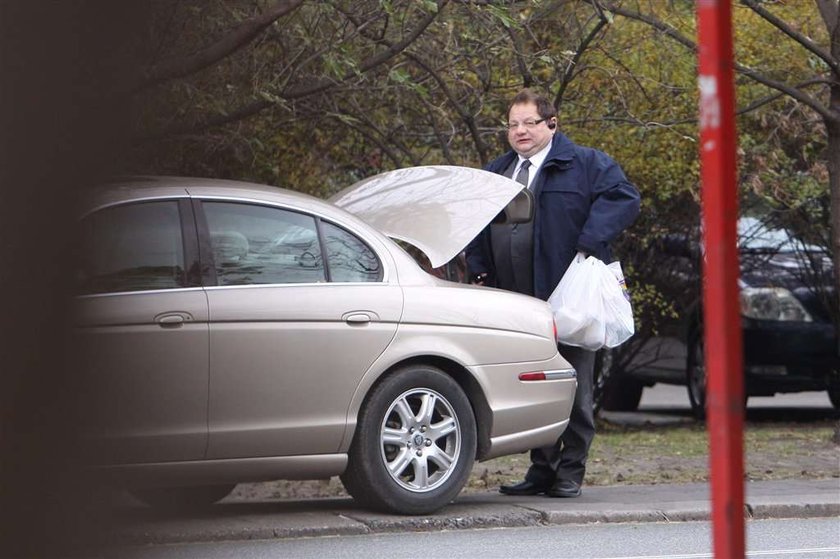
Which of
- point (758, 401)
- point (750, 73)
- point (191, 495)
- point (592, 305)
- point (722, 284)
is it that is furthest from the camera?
point (758, 401)

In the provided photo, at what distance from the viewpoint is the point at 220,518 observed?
272 inches

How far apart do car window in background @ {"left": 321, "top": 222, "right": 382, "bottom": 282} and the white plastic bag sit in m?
1.08

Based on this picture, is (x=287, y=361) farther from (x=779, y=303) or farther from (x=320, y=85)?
(x=779, y=303)

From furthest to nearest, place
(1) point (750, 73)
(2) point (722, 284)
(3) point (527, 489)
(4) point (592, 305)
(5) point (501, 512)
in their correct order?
(1) point (750, 73)
(3) point (527, 489)
(4) point (592, 305)
(5) point (501, 512)
(2) point (722, 284)

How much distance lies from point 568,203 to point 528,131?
45cm

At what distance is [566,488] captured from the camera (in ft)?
25.1

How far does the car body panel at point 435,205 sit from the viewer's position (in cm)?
722

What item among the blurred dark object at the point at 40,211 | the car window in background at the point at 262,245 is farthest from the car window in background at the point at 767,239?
the blurred dark object at the point at 40,211

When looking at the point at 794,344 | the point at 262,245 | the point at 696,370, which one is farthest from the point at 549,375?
the point at 696,370

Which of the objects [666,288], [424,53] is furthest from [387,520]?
[666,288]

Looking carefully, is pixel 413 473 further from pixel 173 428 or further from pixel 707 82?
pixel 707 82

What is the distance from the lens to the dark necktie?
767 cm

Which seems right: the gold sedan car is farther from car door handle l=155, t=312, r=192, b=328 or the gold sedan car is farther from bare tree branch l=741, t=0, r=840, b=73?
bare tree branch l=741, t=0, r=840, b=73

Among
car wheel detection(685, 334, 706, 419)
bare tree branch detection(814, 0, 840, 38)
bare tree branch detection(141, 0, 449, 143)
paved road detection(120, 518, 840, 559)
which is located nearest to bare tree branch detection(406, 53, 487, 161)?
bare tree branch detection(141, 0, 449, 143)
